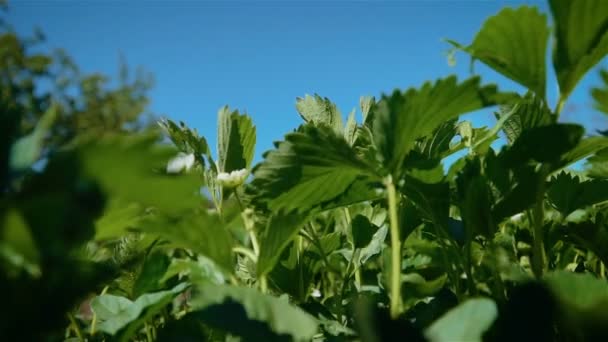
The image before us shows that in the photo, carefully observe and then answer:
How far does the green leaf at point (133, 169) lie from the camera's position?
255 millimetres

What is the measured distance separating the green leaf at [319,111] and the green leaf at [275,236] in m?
0.28

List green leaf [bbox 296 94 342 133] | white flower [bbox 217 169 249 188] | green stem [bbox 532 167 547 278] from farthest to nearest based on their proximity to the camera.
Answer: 1. green leaf [bbox 296 94 342 133]
2. white flower [bbox 217 169 249 188]
3. green stem [bbox 532 167 547 278]

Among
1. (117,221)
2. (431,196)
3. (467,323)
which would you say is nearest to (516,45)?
(431,196)

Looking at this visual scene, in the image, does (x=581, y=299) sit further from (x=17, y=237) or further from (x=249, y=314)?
(x=17, y=237)

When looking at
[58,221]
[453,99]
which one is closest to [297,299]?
[453,99]

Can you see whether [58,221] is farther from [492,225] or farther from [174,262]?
[492,225]

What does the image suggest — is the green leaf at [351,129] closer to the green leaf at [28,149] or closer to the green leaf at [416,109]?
the green leaf at [416,109]

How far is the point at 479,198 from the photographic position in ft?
1.50

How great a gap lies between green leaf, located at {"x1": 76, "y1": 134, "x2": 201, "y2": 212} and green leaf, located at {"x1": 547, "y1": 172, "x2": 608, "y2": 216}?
20.1 inches

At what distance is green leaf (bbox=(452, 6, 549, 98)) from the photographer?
421mm

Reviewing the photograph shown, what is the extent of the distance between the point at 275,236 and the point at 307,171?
0.27 feet

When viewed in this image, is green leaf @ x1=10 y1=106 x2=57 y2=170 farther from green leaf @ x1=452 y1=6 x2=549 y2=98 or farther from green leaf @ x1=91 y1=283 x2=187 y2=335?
green leaf @ x1=452 y1=6 x2=549 y2=98

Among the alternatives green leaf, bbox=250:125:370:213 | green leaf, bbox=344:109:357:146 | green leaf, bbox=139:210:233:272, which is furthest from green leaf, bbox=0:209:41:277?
green leaf, bbox=344:109:357:146

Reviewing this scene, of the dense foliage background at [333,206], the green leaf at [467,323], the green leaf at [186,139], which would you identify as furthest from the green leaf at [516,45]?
the green leaf at [186,139]
